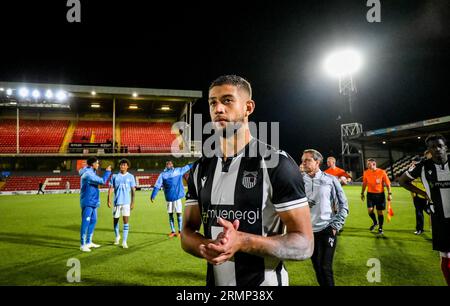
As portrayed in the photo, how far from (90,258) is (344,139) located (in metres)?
40.9

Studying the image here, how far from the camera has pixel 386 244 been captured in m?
7.46

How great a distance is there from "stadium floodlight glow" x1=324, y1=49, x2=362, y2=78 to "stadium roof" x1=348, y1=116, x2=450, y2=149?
952cm

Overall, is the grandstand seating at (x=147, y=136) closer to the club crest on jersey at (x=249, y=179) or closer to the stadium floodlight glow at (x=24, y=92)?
the stadium floodlight glow at (x=24, y=92)

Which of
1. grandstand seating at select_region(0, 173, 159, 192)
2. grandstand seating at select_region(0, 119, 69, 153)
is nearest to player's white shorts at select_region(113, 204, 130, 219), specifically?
grandstand seating at select_region(0, 173, 159, 192)

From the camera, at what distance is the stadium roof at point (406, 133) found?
2900 centimetres

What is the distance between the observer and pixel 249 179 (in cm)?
Answer: 170

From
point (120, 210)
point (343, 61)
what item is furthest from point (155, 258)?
point (343, 61)

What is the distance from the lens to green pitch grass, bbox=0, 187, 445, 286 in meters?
5.02

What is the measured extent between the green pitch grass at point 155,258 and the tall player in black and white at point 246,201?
11.6 feet

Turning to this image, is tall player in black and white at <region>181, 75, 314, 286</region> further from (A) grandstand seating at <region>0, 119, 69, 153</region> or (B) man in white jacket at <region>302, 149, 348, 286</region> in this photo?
(A) grandstand seating at <region>0, 119, 69, 153</region>

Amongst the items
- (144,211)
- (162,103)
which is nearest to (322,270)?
(144,211)

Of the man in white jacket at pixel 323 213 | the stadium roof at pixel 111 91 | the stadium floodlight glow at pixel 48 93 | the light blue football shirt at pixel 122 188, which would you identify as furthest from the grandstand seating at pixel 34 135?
the man in white jacket at pixel 323 213

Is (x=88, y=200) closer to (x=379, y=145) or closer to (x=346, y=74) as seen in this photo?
(x=346, y=74)
